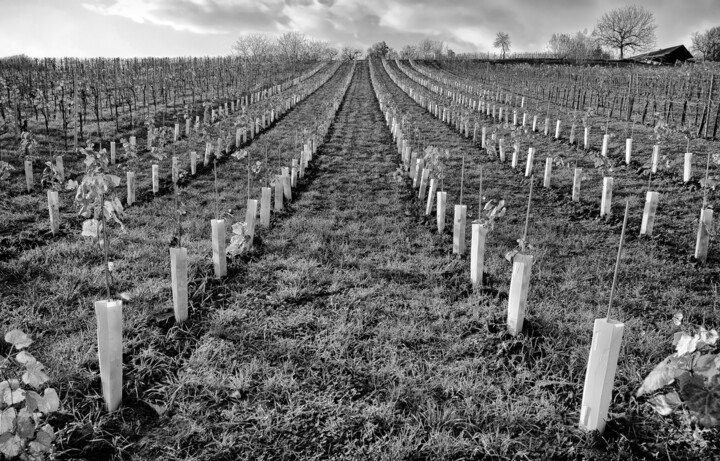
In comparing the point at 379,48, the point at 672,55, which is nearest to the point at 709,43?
the point at 672,55

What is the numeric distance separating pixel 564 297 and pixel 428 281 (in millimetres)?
1447

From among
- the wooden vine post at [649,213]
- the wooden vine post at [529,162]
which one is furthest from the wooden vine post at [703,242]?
the wooden vine post at [529,162]

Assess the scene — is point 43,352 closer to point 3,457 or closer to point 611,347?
point 3,457

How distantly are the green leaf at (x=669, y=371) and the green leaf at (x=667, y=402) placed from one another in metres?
0.24

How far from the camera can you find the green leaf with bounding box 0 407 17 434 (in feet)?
7.78

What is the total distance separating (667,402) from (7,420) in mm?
3585

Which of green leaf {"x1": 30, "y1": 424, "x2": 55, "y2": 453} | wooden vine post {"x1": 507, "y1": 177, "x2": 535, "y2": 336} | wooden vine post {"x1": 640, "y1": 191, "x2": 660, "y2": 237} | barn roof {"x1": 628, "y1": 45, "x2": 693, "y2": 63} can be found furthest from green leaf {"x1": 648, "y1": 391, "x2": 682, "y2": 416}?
barn roof {"x1": 628, "y1": 45, "x2": 693, "y2": 63}

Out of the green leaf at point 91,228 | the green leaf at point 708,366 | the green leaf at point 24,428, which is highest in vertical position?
the green leaf at point 91,228

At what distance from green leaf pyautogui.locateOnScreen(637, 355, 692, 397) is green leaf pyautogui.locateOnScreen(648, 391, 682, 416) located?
24 centimetres

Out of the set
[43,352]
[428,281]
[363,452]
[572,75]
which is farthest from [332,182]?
[572,75]

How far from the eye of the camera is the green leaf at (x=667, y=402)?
2939 mm

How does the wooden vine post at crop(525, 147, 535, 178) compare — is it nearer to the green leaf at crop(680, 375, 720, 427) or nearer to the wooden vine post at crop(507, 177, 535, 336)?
the wooden vine post at crop(507, 177, 535, 336)

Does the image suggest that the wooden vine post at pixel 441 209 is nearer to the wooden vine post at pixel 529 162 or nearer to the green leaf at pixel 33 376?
the wooden vine post at pixel 529 162

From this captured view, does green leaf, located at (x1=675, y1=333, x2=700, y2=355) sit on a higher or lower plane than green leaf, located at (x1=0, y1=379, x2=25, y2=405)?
higher
